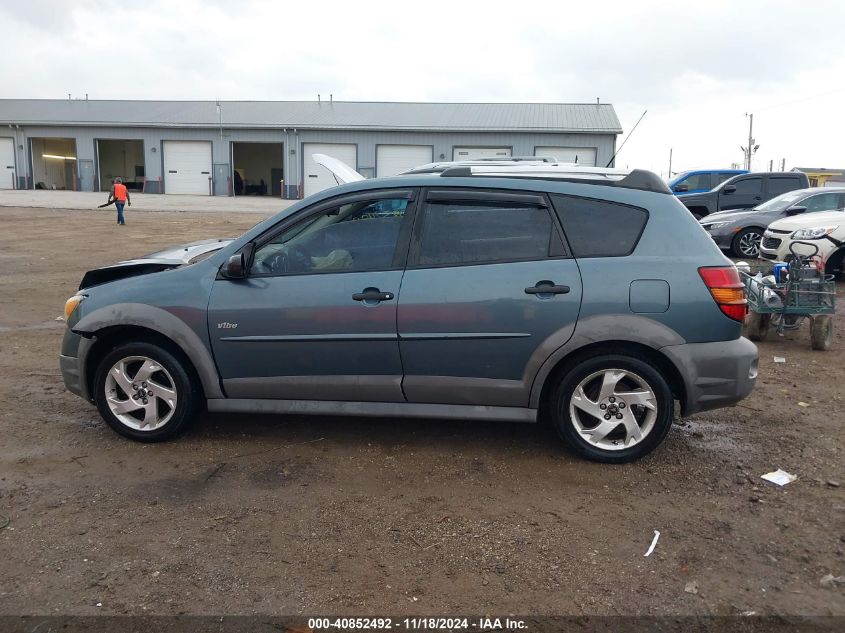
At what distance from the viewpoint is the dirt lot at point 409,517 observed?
116 inches

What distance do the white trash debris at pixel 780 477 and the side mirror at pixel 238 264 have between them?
3373 millimetres

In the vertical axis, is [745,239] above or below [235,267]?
above

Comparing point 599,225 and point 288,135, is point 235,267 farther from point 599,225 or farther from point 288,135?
point 288,135

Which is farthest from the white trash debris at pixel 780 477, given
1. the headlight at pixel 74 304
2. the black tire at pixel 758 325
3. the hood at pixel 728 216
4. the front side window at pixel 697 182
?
the front side window at pixel 697 182

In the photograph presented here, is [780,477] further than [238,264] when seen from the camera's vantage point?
No

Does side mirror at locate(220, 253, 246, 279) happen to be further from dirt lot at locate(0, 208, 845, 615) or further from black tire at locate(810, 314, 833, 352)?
black tire at locate(810, 314, 833, 352)

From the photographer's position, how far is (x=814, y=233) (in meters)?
11.4

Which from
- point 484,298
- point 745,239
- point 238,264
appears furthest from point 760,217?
point 238,264

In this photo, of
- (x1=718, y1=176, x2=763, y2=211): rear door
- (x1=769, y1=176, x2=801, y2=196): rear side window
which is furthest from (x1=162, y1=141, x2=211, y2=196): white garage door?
(x1=769, y1=176, x2=801, y2=196): rear side window

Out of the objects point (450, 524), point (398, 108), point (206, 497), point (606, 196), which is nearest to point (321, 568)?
point (450, 524)

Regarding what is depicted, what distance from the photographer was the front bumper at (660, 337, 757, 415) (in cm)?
406

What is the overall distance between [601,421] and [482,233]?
4.42ft

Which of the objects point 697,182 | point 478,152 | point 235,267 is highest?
point 478,152

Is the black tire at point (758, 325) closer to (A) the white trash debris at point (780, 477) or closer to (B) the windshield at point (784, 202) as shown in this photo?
(A) the white trash debris at point (780, 477)
